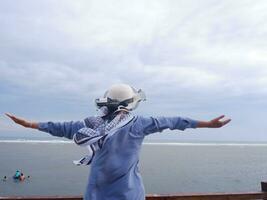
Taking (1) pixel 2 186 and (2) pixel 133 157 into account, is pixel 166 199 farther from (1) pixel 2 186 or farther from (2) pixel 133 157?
(1) pixel 2 186

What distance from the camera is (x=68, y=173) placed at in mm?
35750

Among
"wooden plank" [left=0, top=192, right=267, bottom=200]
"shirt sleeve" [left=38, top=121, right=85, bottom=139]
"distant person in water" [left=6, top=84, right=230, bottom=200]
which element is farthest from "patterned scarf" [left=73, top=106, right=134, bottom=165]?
"wooden plank" [left=0, top=192, right=267, bottom=200]

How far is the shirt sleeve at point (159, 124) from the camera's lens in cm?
265

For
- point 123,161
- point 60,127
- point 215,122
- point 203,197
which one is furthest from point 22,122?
point 203,197

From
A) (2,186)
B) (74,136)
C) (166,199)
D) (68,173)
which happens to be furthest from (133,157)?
(68,173)

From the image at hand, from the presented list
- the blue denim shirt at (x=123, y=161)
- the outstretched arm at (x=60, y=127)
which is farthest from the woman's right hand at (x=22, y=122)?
the blue denim shirt at (x=123, y=161)

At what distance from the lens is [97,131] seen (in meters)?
2.61

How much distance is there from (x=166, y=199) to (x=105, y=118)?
1642 mm

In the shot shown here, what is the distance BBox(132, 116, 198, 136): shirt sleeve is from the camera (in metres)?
2.65

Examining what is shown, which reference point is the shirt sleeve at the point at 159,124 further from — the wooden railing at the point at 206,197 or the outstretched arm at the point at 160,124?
the wooden railing at the point at 206,197

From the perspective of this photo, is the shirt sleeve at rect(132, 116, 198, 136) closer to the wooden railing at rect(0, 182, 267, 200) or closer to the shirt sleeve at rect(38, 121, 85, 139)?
the shirt sleeve at rect(38, 121, 85, 139)

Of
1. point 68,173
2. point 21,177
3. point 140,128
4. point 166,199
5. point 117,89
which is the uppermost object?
point 117,89

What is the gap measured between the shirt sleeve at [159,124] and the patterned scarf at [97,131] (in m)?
0.09

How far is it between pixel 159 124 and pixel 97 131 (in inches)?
17.2
